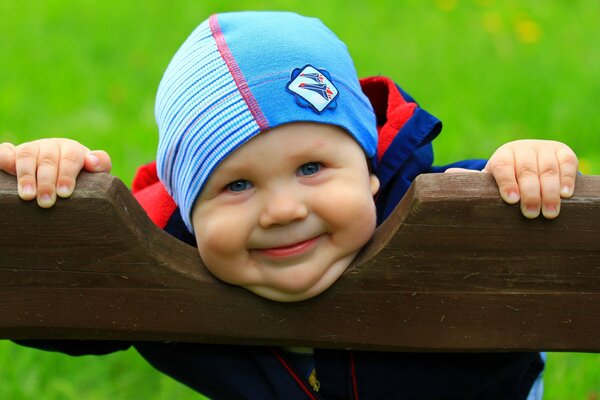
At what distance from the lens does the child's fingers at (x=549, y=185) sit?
5.76 feet

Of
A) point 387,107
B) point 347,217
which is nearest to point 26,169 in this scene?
point 347,217

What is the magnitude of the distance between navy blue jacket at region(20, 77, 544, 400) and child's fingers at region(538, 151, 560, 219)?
1.61 feet

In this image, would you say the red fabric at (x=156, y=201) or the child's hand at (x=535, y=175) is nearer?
the child's hand at (x=535, y=175)

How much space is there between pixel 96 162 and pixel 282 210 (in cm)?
36

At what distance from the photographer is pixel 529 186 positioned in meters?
1.75

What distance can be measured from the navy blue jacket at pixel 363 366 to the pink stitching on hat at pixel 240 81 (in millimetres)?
442

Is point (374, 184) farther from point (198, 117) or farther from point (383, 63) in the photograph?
point (383, 63)

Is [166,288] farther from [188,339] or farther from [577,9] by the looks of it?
[577,9]

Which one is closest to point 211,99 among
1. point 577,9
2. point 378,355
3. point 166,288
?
point 166,288

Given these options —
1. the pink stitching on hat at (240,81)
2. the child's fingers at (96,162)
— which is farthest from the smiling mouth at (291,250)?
the child's fingers at (96,162)

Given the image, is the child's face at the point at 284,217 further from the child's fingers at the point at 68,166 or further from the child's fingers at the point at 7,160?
the child's fingers at the point at 7,160

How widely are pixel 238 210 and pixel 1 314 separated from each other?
491mm

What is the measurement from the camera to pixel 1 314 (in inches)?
75.5

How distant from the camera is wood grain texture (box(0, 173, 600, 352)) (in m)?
1.79
